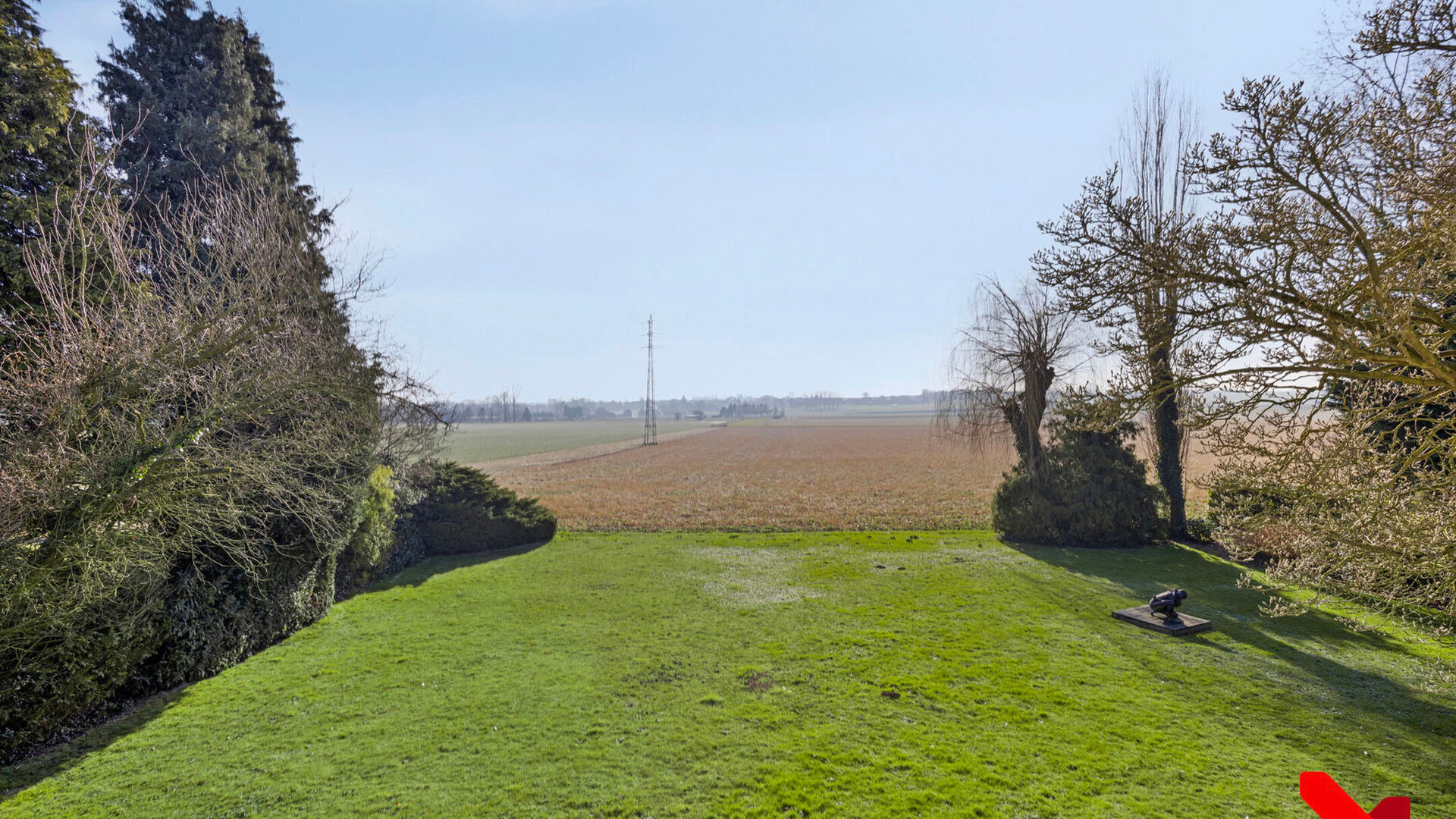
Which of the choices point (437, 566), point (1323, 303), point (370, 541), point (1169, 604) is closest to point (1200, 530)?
point (1169, 604)

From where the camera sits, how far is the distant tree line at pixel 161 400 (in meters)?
5.42

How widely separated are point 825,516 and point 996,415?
605cm

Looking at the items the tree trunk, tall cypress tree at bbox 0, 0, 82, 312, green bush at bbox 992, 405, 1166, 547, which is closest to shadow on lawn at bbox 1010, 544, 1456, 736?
green bush at bbox 992, 405, 1166, 547

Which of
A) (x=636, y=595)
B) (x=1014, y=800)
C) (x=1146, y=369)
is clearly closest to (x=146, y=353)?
(x=636, y=595)

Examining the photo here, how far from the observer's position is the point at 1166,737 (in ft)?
18.7

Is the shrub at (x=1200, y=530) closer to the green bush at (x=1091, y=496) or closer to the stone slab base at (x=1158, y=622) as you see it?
the green bush at (x=1091, y=496)

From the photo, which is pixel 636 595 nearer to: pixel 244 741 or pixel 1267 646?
pixel 244 741

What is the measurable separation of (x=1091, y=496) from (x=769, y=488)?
1428cm

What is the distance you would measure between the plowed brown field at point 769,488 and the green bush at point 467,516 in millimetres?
2506

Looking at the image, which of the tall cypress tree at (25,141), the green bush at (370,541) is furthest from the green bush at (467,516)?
the tall cypress tree at (25,141)

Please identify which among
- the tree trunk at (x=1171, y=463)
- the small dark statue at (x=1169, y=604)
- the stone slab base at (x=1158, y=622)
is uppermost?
the tree trunk at (x=1171, y=463)

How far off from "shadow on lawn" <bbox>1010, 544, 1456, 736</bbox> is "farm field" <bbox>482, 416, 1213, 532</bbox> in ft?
13.8

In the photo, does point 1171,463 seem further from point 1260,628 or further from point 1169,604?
point 1169,604

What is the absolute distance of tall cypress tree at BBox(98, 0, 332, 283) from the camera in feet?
35.7
